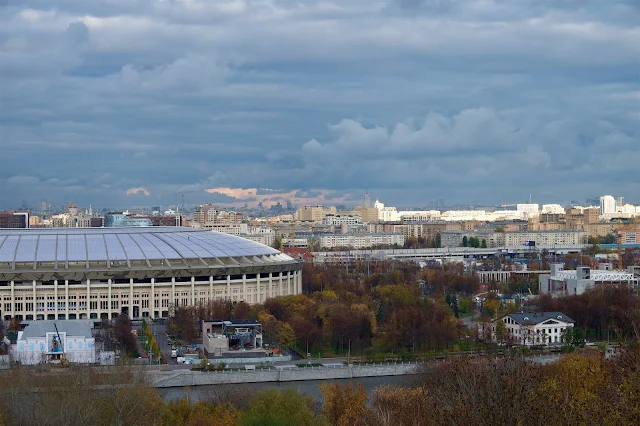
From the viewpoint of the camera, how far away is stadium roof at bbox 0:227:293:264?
42875 millimetres

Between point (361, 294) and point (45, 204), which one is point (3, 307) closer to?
point (361, 294)

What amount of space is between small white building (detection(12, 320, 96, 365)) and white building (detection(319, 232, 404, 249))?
73279mm

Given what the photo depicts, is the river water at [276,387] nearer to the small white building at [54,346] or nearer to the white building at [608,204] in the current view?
the small white building at [54,346]

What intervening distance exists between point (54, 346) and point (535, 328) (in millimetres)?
13975

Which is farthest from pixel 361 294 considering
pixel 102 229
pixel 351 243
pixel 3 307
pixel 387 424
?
pixel 351 243

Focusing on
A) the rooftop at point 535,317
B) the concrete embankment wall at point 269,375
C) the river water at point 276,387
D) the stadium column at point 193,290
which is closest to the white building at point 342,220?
the stadium column at point 193,290

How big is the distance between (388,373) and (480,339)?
5.43 meters

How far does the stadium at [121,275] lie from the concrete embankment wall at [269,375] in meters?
12.7

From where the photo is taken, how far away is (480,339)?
35.0 m

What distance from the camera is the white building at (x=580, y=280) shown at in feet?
157

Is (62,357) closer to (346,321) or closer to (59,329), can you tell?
(59,329)

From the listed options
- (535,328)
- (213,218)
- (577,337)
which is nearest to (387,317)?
(535,328)

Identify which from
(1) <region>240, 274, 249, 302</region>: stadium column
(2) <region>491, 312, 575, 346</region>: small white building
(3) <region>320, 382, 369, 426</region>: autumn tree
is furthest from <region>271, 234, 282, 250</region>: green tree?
(3) <region>320, 382, 369, 426</region>: autumn tree

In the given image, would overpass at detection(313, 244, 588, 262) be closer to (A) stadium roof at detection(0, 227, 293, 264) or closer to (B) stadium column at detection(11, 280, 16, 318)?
(A) stadium roof at detection(0, 227, 293, 264)
